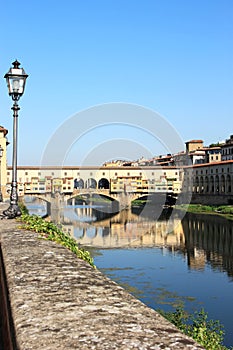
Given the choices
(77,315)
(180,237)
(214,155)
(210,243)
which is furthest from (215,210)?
(77,315)

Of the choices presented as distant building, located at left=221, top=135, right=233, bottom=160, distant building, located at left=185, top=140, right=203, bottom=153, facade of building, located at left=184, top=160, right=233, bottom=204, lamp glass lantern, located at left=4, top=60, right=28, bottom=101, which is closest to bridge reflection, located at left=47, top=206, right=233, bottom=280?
facade of building, located at left=184, top=160, right=233, bottom=204

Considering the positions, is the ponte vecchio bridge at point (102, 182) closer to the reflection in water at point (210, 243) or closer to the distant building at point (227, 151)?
the distant building at point (227, 151)

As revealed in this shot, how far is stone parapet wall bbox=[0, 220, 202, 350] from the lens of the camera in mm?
1719

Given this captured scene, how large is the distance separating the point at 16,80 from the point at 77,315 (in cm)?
757

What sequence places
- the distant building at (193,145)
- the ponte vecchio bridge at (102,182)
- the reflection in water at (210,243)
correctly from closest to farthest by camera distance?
the reflection in water at (210,243)
the ponte vecchio bridge at (102,182)
the distant building at (193,145)

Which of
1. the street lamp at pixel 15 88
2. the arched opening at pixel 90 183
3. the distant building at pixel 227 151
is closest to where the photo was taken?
the street lamp at pixel 15 88

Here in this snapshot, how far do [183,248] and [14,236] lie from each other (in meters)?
23.6

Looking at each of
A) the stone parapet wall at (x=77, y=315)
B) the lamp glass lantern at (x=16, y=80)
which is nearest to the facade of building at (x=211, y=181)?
the lamp glass lantern at (x=16, y=80)

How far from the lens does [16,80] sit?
8.89m

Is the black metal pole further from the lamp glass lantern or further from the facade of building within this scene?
the facade of building

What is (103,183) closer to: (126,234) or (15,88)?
(126,234)

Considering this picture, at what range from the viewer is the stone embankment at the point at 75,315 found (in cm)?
172

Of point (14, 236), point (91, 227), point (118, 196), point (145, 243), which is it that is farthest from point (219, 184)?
point (14, 236)

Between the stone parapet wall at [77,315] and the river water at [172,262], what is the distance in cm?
1006
